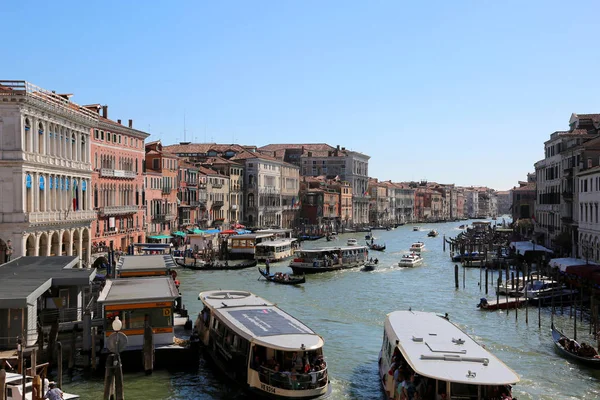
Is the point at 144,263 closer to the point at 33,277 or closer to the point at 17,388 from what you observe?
the point at 33,277

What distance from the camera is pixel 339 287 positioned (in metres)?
29.2

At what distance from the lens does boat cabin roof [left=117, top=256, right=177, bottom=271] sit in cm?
2114

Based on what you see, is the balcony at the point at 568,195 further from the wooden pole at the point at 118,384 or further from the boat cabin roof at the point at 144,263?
the wooden pole at the point at 118,384

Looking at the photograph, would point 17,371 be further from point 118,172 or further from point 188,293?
point 118,172

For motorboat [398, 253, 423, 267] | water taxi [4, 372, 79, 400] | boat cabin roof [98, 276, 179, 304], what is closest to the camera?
water taxi [4, 372, 79, 400]

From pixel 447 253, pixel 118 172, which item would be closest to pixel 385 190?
pixel 447 253

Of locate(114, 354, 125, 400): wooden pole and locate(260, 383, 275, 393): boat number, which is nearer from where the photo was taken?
locate(114, 354, 125, 400): wooden pole


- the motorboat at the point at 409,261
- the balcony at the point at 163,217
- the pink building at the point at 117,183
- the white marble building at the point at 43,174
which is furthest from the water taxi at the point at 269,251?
the white marble building at the point at 43,174

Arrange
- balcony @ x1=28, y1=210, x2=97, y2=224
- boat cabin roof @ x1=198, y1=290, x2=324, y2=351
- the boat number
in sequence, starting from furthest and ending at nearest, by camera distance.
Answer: balcony @ x1=28, y1=210, x2=97, y2=224 < boat cabin roof @ x1=198, y1=290, x2=324, y2=351 < the boat number

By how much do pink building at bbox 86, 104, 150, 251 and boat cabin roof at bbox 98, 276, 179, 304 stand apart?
15045 mm

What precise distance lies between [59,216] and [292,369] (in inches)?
578

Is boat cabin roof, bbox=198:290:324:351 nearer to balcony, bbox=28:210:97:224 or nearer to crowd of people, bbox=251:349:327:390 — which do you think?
crowd of people, bbox=251:349:327:390

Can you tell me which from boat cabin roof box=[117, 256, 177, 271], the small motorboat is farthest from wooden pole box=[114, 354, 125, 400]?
the small motorboat

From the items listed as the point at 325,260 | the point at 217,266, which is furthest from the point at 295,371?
the point at 217,266
